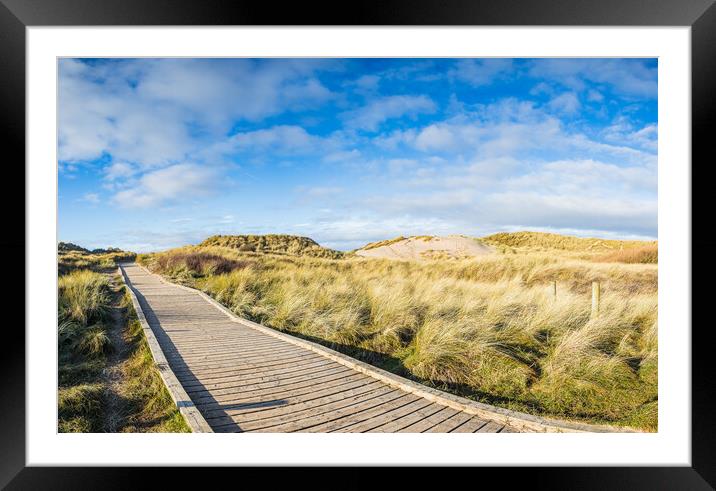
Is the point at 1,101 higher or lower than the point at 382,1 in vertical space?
lower

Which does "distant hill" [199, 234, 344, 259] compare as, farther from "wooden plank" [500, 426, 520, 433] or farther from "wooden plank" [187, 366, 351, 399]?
"wooden plank" [500, 426, 520, 433]

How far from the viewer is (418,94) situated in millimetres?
4625

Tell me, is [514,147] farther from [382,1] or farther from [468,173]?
[382,1]

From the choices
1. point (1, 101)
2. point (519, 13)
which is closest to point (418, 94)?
point (519, 13)

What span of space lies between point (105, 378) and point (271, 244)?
13.7 m

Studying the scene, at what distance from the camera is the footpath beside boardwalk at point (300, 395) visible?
2020mm

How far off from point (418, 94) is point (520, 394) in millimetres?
3825

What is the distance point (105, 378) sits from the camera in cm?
331

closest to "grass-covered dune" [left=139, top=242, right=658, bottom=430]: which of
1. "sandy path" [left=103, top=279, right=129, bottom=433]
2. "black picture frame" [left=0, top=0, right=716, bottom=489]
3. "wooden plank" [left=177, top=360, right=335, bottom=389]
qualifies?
"black picture frame" [left=0, top=0, right=716, bottom=489]

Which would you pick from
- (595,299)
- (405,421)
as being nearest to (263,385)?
(405,421)

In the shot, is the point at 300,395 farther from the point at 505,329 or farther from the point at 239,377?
the point at 505,329

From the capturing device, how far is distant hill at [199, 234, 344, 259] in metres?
15.1

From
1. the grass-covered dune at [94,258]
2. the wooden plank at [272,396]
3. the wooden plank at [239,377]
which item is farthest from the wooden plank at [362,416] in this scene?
the grass-covered dune at [94,258]

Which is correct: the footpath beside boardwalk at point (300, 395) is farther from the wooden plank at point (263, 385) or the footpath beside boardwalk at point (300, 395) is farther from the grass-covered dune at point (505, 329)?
the grass-covered dune at point (505, 329)
